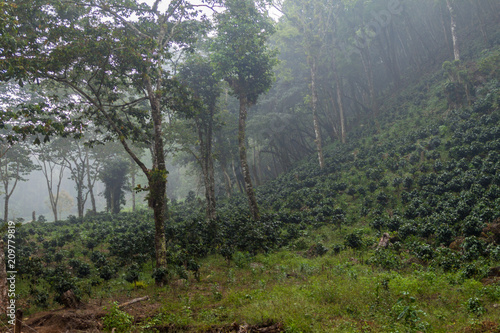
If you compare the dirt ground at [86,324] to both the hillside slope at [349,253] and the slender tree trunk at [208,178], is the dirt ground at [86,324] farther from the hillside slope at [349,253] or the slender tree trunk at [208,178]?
the slender tree trunk at [208,178]

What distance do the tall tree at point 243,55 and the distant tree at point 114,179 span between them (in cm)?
2045

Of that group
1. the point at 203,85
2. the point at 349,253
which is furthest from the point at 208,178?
the point at 349,253

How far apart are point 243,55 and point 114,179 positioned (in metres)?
23.2

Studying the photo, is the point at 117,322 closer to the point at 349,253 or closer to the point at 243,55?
the point at 349,253

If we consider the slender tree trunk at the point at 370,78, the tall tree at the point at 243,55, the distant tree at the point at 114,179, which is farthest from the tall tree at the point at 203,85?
the slender tree trunk at the point at 370,78

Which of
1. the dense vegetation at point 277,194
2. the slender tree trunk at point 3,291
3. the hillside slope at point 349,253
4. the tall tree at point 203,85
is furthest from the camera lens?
the tall tree at point 203,85

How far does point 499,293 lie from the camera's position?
21.4 ft

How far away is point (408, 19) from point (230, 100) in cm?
2146

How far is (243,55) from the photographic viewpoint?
1878 centimetres

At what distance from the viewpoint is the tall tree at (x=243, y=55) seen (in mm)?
17953

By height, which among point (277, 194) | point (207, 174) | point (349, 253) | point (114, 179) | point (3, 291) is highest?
point (114, 179)

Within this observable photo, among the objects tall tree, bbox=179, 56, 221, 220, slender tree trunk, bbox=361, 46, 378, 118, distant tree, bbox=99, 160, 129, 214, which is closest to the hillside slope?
slender tree trunk, bbox=361, 46, 378, 118

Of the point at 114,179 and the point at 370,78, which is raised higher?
the point at 370,78

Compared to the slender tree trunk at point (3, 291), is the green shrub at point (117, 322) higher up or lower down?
lower down
